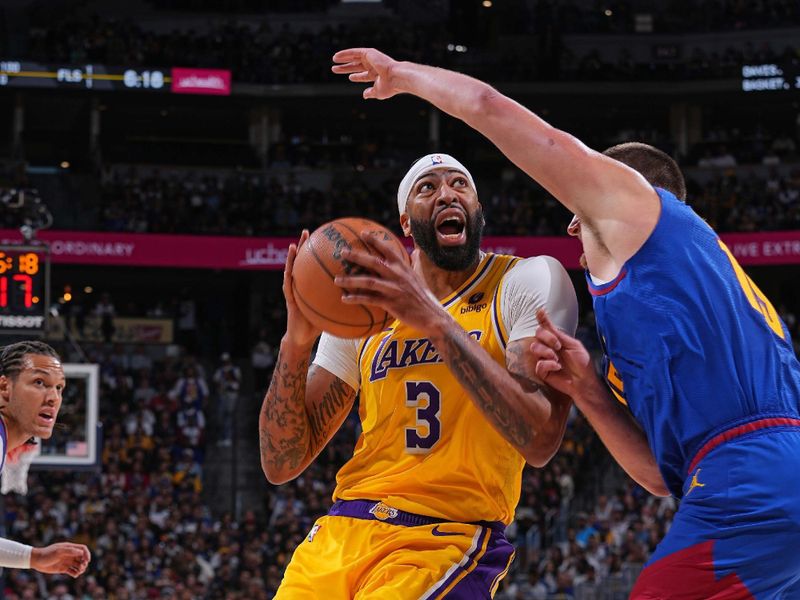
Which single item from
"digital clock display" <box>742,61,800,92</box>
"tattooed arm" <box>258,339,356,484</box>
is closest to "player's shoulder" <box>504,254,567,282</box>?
"tattooed arm" <box>258,339,356,484</box>

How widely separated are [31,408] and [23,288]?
916 cm

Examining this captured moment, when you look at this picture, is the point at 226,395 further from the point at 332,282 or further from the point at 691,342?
the point at 691,342

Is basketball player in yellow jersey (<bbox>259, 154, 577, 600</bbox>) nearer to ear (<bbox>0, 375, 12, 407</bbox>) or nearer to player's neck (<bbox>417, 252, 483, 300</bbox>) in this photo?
Answer: player's neck (<bbox>417, 252, 483, 300</bbox>)

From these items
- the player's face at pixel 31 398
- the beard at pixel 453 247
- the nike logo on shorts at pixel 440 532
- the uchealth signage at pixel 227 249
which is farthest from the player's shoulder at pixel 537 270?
the uchealth signage at pixel 227 249

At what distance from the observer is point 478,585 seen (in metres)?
4.31

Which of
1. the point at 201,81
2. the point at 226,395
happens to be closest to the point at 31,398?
the point at 226,395

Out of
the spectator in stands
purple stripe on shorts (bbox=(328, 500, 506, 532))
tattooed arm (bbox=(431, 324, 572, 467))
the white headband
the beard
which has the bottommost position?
the spectator in stands

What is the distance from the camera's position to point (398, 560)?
167 inches

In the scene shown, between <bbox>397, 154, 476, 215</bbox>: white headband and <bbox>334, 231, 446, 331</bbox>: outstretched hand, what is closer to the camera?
<bbox>334, 231, 446, 331</bbox>: outstretched hand

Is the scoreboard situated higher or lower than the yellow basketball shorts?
higher

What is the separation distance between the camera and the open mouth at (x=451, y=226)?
4680 mm

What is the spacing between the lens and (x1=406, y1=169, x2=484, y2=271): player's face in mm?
4691

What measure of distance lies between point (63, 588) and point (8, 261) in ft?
17.4

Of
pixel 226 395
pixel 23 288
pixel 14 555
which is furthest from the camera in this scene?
pixel 226 395
